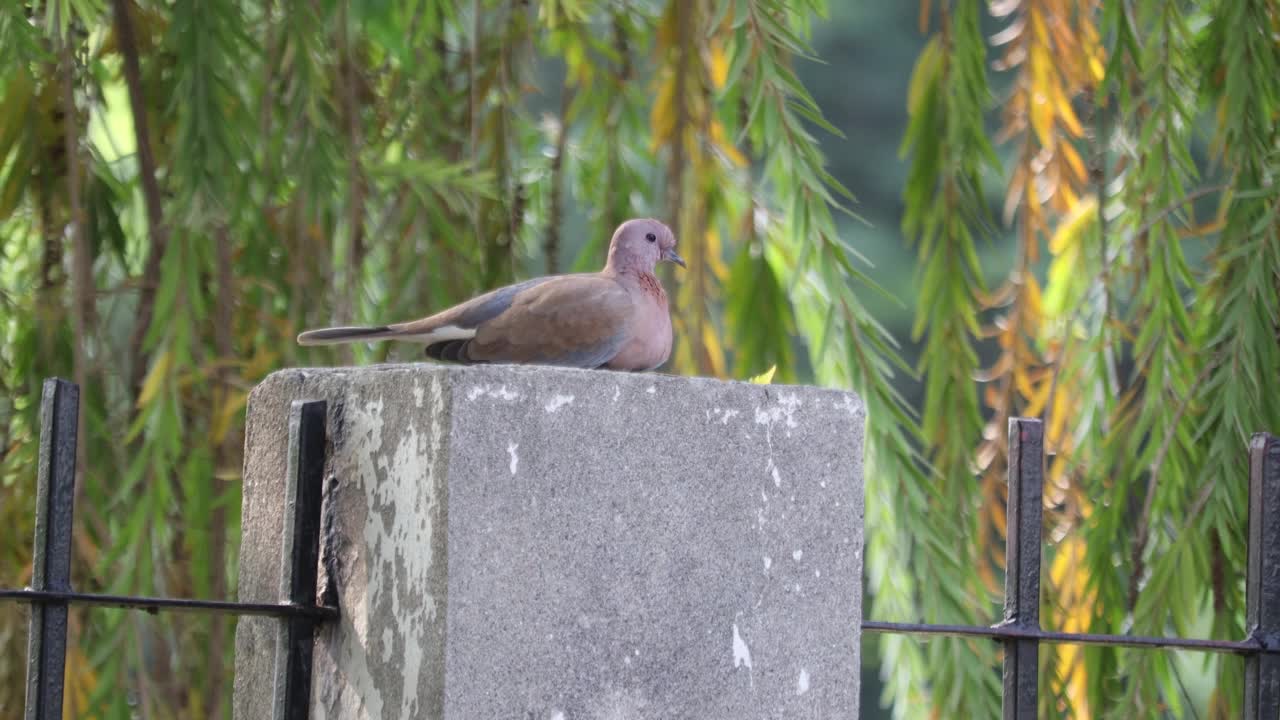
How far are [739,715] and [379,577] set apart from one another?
0.97 ft

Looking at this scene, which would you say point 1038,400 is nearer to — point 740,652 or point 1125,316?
point 1125,316

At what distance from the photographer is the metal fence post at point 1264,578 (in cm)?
156

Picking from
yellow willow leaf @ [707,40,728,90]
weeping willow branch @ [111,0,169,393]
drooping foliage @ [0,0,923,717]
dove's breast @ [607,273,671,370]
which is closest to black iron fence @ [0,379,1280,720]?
dove's breast @ [607,273,671,370]

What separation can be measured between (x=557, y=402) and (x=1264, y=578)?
0.81 metres

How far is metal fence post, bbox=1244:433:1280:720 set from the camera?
1.56 metres

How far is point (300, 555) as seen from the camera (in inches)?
48.7

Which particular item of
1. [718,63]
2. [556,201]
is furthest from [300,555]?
[718,63]

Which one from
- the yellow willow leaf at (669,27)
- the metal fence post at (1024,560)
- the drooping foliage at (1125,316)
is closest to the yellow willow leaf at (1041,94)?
the drooping foliage at (1125,316)

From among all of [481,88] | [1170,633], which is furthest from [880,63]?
[1170,633]

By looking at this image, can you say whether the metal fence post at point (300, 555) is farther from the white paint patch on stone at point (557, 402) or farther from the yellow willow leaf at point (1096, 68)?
the yellow willow leaf at point (1096, 68)

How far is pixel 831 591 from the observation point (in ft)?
4.25

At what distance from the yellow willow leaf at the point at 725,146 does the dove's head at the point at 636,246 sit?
106 cm

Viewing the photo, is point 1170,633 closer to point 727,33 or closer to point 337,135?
point 727,33

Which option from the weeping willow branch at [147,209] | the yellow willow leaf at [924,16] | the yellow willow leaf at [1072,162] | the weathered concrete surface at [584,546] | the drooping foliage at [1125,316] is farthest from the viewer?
the yellow willow leaf at [1072,162]
